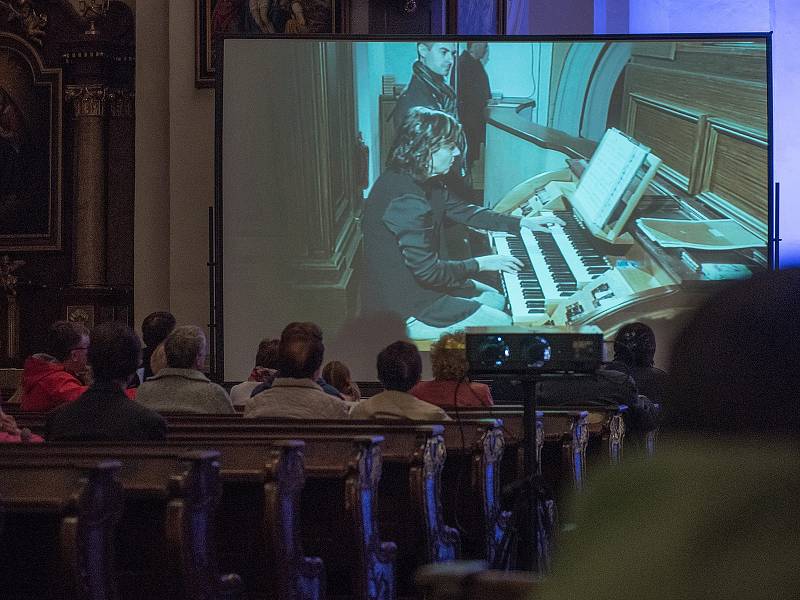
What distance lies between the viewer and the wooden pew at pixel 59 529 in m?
3.12

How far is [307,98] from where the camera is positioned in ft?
35.8

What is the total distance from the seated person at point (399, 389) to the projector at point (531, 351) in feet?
4.16

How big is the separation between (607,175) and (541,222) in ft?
2.27

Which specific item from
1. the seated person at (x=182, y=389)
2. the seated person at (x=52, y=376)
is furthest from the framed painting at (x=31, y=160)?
the seated person at (x=182, y=389)

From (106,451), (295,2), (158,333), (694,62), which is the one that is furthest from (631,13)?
(106,451)

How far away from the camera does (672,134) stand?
1091 centimetres

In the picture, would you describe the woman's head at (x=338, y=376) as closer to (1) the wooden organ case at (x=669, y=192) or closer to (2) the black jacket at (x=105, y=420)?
(1) the wooden organ case at (x=669, y=192)

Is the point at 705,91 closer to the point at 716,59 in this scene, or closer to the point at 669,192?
the point at 716,59

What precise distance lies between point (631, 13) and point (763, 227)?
4150 millimetres

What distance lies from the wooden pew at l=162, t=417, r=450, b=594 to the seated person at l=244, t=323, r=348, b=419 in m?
0.67

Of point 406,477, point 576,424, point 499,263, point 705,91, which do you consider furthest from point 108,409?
point 705,91

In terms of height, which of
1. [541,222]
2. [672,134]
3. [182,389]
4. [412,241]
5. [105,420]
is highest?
[672,134]

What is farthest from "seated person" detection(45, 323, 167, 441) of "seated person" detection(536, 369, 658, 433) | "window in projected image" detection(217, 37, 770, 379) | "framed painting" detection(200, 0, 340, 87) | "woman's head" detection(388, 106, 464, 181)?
"framed painting" detection(200, 0, 340, 87)

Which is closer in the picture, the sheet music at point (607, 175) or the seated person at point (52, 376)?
the seated person at point (52, 376)
